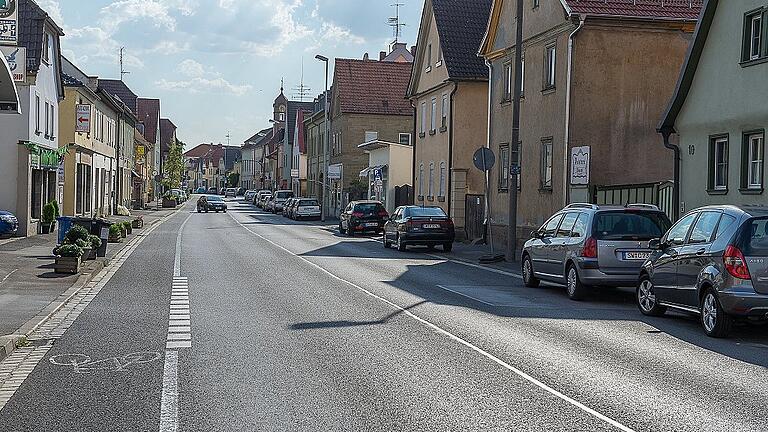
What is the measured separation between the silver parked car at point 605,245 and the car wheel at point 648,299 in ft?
5.05

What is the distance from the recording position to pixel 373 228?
46.3 metres

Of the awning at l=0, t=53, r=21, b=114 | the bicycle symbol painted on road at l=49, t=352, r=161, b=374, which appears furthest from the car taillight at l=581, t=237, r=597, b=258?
the awning at l=0, t=53, r=21, b=114

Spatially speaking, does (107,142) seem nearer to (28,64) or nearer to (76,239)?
(28,64)

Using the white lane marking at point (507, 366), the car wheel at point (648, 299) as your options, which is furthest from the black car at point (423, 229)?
the car wheel at point (648, 299)

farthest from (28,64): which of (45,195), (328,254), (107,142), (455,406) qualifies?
(455,406)

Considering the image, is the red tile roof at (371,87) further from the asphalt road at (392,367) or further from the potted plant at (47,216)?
the asphalt road at (392,367)

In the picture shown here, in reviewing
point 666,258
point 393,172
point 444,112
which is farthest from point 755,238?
point 393,172

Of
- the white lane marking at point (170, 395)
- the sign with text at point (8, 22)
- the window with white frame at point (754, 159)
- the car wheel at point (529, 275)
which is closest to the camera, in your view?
the white lane marking at point (170, 395)

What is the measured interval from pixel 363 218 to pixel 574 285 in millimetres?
28606

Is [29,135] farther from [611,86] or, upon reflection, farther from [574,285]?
[574,285]

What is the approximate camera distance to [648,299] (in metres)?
15.2

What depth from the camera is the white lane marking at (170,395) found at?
7.68m

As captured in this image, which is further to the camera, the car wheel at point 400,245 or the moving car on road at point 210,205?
the moving car on road at point 210,205

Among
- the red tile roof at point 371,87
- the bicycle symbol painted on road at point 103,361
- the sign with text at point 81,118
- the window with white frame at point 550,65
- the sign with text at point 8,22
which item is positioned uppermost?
the red tile roof at point 371,87
